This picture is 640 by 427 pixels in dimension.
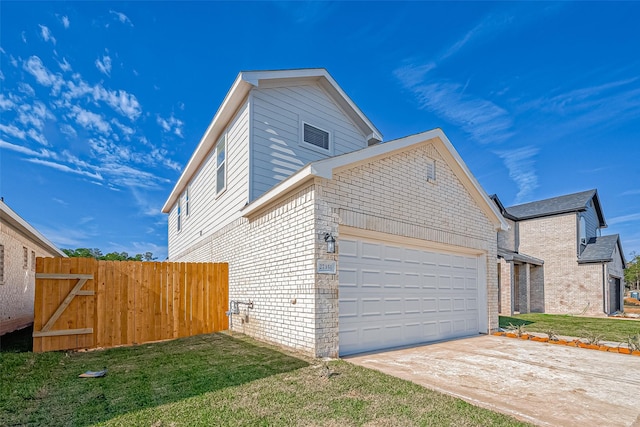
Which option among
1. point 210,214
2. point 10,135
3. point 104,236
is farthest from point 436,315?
point 104,236

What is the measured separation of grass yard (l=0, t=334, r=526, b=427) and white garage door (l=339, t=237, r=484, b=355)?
1275mm

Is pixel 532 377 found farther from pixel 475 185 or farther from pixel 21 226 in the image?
pixel 21 226

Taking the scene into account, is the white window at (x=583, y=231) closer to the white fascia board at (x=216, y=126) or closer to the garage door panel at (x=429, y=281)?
the garage door panel at (x=429, y=281)

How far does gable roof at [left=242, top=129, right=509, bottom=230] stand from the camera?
6109 millimetres

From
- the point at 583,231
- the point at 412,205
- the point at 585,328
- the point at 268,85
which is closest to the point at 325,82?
the point at 268,85

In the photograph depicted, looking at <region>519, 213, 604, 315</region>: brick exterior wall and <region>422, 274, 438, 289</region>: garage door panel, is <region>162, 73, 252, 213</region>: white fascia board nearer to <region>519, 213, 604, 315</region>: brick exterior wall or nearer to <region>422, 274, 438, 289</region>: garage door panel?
<region>422, 274, 438, 289</region>: garage door panel

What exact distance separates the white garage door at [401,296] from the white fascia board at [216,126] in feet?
15.7

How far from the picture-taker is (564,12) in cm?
995

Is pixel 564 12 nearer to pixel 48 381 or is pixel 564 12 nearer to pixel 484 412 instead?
pixel 484 412

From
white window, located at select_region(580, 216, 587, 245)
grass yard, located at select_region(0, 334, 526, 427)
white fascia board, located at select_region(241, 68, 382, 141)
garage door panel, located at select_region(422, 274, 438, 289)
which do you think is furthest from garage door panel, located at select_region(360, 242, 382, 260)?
white window, located at select_region(580, 216, 587, 245)

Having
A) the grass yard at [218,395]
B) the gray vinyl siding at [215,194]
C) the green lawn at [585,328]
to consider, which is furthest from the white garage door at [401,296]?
the gray vinyl siding at [215,194]

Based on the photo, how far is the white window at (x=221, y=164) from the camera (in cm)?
1015

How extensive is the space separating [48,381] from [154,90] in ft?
50.0

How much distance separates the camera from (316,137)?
32.6 feet
